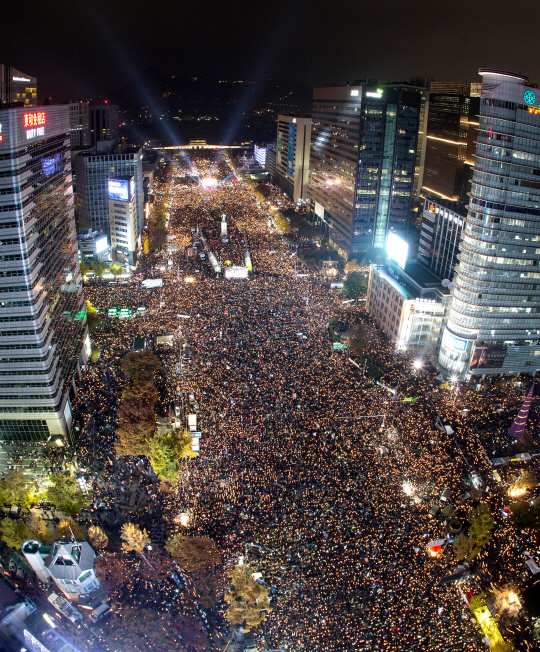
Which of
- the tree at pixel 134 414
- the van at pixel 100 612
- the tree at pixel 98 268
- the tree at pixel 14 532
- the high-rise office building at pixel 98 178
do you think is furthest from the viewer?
the high-rise office building at pixel 98 178

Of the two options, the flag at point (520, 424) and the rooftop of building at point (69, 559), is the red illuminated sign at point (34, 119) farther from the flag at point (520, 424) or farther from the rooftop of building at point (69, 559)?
the flag at point (520, 424)

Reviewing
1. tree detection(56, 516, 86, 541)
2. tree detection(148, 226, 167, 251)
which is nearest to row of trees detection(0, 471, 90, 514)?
tree detection(56, 516, 86, 541)

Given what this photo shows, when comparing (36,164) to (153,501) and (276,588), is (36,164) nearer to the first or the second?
(153,501)

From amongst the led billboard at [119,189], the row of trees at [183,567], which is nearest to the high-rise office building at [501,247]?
the row of trees at [183,567]

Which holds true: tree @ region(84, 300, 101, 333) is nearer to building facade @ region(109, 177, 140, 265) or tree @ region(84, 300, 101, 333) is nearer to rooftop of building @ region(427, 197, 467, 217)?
building facade @ region(109, 177, 140, 265)

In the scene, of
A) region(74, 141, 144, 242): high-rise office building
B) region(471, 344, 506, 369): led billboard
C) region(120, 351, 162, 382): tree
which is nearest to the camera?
region(120, 351, 162, 382): tree

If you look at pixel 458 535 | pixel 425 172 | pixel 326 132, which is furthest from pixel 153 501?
pixel 425 172
